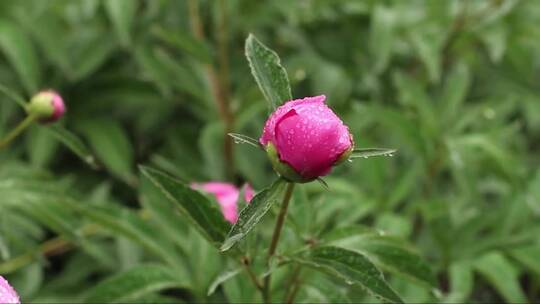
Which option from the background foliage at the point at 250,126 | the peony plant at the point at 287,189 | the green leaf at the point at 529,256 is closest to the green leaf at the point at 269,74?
the peony plant at the point at 287,189

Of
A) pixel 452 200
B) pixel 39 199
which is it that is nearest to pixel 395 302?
pixel 39 199

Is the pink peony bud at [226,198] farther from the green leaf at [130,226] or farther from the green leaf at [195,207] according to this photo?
the green leaf at [195,207]

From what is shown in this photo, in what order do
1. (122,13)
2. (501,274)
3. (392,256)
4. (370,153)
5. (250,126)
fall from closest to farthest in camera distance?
(370,153) < (392,256) < (501,274) < (122,13) < (250,126)

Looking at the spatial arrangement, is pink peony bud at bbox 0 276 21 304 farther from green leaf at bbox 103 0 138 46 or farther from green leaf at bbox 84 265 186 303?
green leaf at bbox 103 0 138 46

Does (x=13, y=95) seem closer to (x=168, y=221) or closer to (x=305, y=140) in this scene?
(x=168, y=221)

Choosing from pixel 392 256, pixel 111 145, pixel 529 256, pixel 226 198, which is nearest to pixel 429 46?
pixel 529 256
